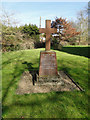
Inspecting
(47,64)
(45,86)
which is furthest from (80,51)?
(45,86)

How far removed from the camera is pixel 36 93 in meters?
3.59

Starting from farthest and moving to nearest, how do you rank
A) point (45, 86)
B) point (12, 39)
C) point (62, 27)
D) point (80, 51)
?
point (62, 27), point (80, 51), point (12, 39), point (45, 86)

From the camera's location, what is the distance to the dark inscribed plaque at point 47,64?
13.8ft

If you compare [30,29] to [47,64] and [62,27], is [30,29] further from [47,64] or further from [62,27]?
[47,64]

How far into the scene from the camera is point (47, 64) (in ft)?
14.0

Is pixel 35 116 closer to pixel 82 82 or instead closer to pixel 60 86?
pixel 60 86

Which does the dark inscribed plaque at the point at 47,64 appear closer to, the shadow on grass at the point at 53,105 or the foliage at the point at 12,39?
the shadow on grass at the point at 53,105

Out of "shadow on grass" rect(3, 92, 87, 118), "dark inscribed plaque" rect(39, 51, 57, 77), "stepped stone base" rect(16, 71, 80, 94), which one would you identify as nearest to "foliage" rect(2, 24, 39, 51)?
"dark inscribed plaque" rect(39, 51, 57, 77)

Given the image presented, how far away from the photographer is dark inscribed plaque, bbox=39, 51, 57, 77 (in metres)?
4.21

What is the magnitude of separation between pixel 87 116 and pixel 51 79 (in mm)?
1934

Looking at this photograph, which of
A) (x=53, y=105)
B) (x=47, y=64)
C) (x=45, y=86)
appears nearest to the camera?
(x=53, y=105)

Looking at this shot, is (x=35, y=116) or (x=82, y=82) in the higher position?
(x=82, y=82)

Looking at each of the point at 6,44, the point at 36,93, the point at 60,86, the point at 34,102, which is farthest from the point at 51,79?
the point at 6,44

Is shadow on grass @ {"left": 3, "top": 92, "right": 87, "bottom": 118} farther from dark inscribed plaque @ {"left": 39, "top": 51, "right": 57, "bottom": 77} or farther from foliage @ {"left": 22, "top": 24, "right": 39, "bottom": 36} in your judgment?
foliage @ {"left": 22, "top": 24, "right": 39, "bottom": 36}
